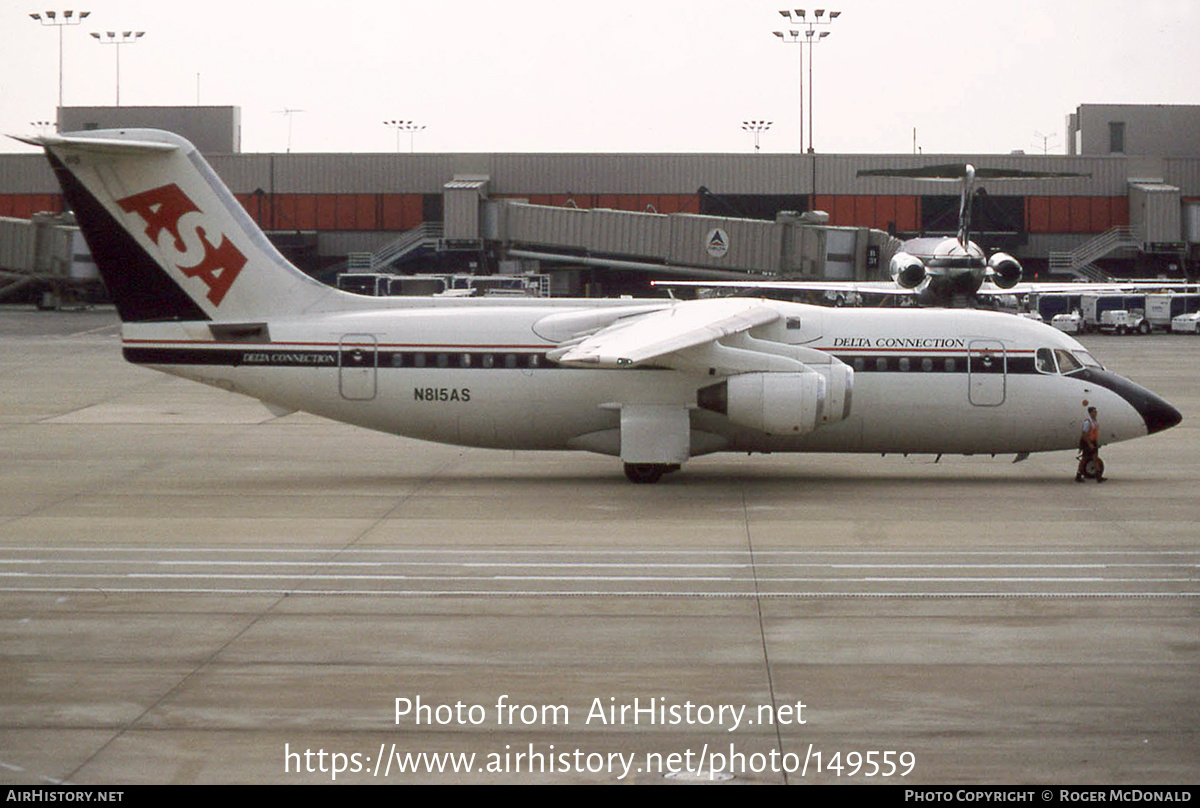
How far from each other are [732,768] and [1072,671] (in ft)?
15.8

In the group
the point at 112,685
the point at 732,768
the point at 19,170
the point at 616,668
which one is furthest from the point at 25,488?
the point at 19,170

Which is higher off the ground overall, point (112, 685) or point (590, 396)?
point (590, 396)

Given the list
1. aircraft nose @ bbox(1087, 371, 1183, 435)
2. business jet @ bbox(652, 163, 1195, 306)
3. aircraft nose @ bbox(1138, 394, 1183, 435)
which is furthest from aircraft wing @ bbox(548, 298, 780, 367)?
business jet @ bbox(652, 163, 1195, 306)

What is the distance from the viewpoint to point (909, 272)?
6259cm

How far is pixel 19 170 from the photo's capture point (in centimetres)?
9562

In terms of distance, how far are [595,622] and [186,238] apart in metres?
14.8

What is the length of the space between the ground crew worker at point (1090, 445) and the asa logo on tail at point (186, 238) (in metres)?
16.8

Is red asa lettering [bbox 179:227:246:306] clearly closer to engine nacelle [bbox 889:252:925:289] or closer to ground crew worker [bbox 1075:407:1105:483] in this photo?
ground crew worker [bbox 1075:407:1105:483]

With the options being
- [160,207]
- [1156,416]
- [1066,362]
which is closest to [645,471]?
[1066,362]

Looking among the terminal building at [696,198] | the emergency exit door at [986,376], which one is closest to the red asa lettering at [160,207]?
the emergency exit door at [986,376]

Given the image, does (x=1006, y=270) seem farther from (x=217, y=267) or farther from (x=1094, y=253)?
(x=217, y=267)

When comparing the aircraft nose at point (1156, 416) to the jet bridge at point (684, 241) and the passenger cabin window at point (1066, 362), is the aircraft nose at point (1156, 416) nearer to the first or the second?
the passenger cabin window at point (1066, 362)

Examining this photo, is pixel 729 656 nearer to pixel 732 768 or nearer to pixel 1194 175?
pixel 732 768

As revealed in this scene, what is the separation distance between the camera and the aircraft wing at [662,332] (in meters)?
25.7
